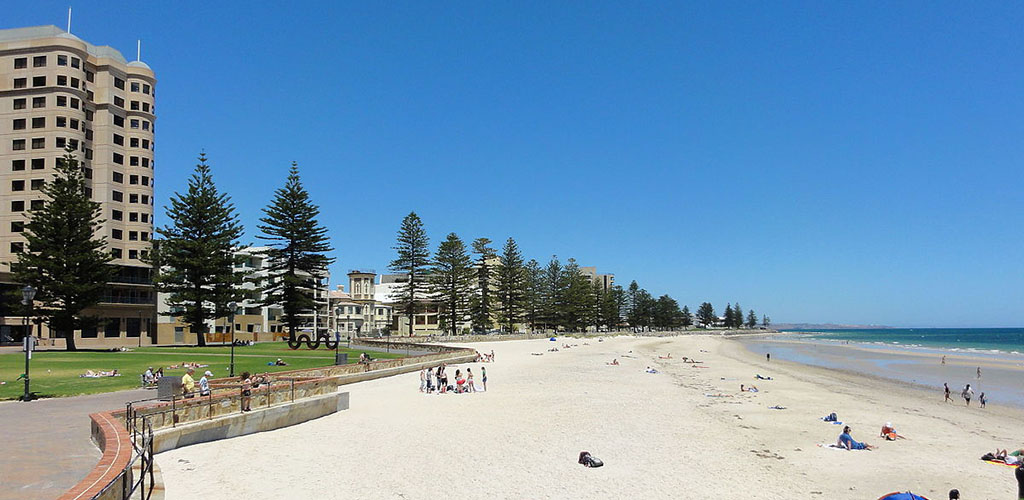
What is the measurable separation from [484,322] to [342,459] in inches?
2639

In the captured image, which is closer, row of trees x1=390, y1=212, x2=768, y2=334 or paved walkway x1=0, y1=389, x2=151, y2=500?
paved walkway x1=0, y1=389, x2=151, y2=500

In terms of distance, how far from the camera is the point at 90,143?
51.7 m

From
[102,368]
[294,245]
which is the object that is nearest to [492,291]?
[294,245]

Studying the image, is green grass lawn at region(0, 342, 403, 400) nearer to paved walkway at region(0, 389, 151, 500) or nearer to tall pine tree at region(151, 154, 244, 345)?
paved walkway at region(0, 389, 151, 500)

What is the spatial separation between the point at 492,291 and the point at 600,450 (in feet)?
225

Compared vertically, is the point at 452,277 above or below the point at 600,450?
above

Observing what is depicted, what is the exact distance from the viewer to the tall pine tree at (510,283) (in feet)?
277

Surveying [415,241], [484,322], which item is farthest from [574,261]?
[415,241]

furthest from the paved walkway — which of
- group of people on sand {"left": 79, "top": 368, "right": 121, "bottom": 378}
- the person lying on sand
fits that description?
the person lying on sand

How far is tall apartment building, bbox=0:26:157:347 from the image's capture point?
159 ft

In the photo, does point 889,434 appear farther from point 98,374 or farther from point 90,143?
point 90,143

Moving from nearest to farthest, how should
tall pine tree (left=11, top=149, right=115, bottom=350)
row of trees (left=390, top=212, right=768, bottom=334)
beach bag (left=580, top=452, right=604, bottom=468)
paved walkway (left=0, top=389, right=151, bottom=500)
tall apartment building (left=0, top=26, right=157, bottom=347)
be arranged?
paved walkway (left=0, top=389, right=151, bottom=500)
beach bag (left=580, top=452, right=604, bottom=468)
tall pine tree (left=11, top=149, right=115, bottom=350)
tall apartment building (left=0, top=26, right=157, bottom=347)
row of trees (left=390, top=212, right=768, bottom=334)

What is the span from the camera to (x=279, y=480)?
11.2m

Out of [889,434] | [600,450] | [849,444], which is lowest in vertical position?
[889,434]
